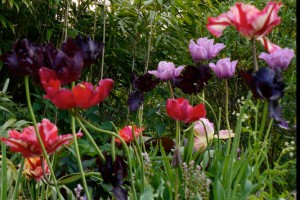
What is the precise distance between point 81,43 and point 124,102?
8.26 ft

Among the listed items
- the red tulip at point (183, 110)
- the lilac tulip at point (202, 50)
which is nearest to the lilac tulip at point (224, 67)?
the lilac tulip at point (202, 50)

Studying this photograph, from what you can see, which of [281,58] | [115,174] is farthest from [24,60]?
[281,58]

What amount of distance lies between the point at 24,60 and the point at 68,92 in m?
0.08

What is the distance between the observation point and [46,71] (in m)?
0.80

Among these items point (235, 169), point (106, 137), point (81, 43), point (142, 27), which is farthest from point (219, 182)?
point (142, 27)

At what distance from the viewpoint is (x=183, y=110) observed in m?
1.18

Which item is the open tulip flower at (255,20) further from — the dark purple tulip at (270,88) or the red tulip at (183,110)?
the red tulip at (183,110)

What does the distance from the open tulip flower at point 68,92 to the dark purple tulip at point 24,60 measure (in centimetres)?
3

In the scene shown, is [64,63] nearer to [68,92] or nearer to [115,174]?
[68,92]

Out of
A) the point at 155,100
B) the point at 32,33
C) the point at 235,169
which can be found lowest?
the point at 155,100

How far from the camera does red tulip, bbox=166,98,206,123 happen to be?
3.87ft

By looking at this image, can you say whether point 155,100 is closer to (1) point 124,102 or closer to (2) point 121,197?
(1) point 124,102

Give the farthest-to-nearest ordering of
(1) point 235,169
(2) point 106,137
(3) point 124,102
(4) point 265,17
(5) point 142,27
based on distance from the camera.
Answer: (3) point 124,102 < (5) point 142,27 < (2) point 106,137 < (1) point 235,169 < (4) point 265,17

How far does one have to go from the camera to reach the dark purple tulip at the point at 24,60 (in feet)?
2.68
